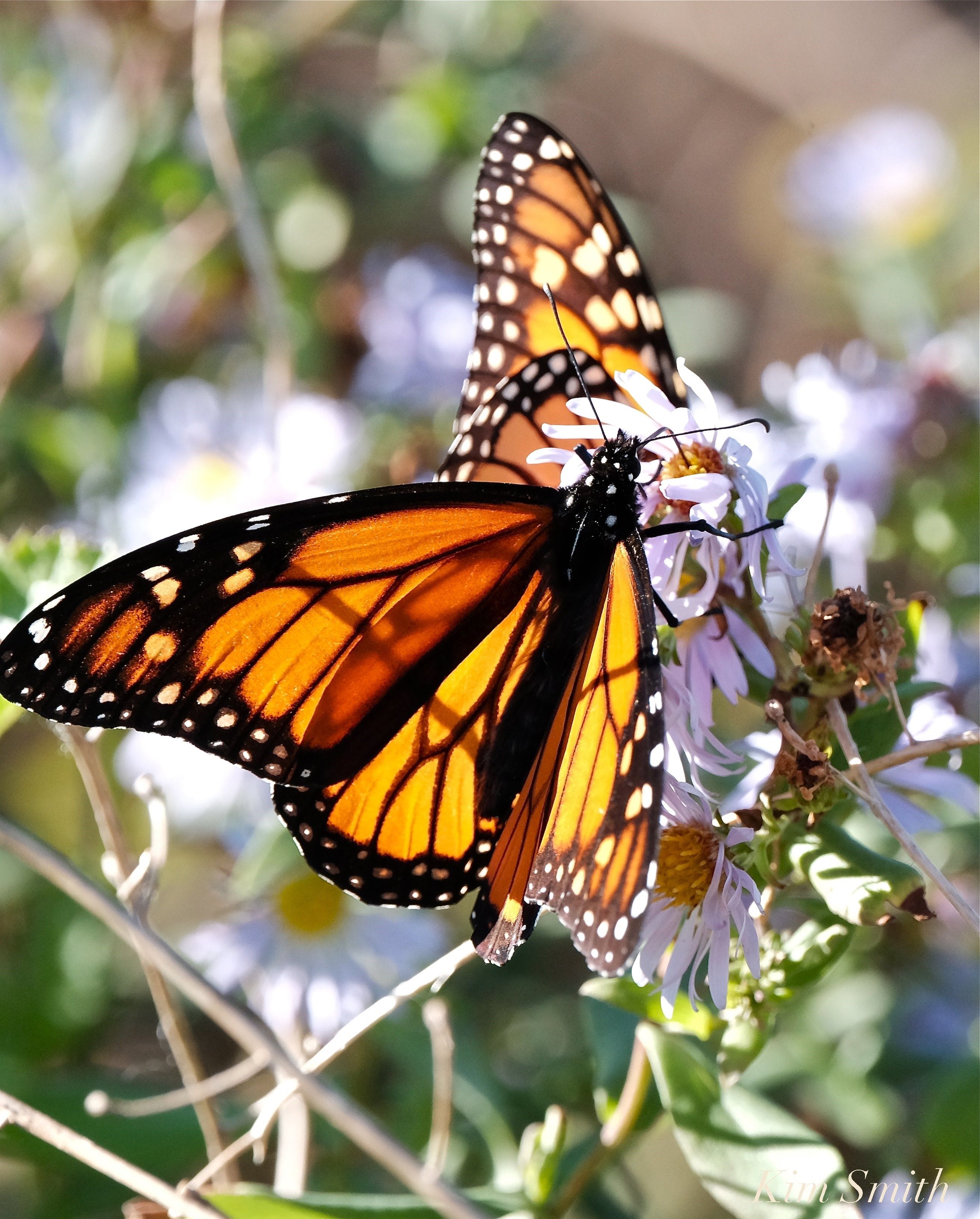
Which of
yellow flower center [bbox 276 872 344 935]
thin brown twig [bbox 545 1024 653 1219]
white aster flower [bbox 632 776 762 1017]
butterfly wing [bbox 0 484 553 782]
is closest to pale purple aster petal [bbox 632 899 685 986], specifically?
white aster flower [bbox 632 776 762 1017]

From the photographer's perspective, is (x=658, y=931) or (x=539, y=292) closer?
(x=658, y=931)

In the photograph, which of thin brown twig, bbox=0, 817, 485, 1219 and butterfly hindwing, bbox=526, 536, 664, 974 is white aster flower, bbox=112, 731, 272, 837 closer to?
thin brown twig, bbox=0, 817, 485, 1219

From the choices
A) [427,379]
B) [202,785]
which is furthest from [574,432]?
[427,379]

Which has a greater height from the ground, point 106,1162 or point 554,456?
point 554,456

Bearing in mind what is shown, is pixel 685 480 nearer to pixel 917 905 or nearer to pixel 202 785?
pixel 917 905

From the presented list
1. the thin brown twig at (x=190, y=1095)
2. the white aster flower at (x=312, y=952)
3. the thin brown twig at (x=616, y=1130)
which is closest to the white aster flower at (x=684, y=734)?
the thin brown twig at (x=616, y=1130)

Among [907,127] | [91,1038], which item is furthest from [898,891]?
[907,127]
